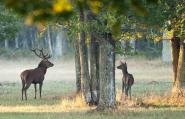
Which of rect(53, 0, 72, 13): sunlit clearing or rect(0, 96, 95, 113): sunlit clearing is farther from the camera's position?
rect(0, 96, 95, 113): sunlit clearing

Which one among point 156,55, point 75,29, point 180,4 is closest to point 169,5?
point 180,4

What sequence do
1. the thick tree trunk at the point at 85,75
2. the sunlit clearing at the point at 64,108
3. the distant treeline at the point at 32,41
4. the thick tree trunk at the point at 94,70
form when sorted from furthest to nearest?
the distant treeline at the point at 32,41 → the thick tree trunk at the point at 94,70 → the thick tree trunk at the point at 85,75 → the sunlit clearing at the point at 64,108

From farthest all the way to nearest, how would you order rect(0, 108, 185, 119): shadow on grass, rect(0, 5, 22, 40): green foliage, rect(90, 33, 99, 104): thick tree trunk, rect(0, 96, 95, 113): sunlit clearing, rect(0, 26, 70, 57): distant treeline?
rect(0, 26, 70, 57): distant treeline
rect(0, 5, 22, 40): green foliage
rect(90, 33, 99, 104): thick tree trunk
rect(0, 96, 95, 113): sunlit clearing
rect(0, 108, 185, 119): shadow on grass

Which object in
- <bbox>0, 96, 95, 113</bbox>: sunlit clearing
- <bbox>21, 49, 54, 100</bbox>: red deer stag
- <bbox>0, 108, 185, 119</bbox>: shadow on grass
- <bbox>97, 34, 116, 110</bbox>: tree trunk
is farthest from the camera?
<bbox>21, 49, 54, 100</bbox>: red deer stag

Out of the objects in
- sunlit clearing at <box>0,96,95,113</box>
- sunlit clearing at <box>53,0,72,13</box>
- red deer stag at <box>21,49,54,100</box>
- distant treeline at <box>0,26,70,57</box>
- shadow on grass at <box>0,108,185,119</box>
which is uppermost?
sunlit clearing at <box>53,0,72,13</box>

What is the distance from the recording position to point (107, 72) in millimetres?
19562

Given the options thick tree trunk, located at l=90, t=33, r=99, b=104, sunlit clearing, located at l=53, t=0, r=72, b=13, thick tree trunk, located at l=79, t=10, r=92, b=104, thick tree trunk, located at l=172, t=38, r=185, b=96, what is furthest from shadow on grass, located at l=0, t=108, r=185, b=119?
sunlit clearing, located at l=53, t=0, r=72, b=13

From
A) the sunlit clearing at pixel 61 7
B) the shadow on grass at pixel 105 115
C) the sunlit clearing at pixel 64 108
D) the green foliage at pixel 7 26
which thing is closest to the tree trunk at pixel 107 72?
the shadow on grass at pixel 105 115

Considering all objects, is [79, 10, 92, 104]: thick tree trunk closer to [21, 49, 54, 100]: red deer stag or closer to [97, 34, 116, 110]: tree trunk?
[97, 34, 116, 110]: tree trunk

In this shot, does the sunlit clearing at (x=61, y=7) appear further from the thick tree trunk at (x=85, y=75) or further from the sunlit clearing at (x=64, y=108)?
the thick tree trunk at (x=85, y=75)

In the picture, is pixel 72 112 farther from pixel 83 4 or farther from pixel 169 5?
pixel 83 4

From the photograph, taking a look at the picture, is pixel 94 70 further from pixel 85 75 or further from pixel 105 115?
pixel 105 115

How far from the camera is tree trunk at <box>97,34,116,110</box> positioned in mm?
19531

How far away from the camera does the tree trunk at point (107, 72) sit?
19.5m
